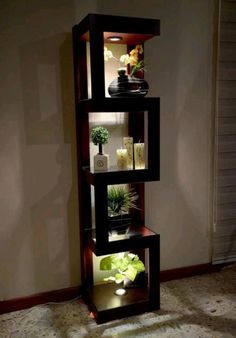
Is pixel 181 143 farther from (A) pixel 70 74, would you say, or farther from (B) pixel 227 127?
(A) pixel 70 74

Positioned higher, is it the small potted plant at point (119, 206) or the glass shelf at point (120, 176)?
the glass shelf at point (120, 176)

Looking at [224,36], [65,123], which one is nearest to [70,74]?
[65,123]

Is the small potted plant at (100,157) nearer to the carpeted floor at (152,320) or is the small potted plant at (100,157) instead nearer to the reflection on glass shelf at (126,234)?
the reflection on glass shelf at (126,234)

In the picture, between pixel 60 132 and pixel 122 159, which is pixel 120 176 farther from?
pixel 60 132

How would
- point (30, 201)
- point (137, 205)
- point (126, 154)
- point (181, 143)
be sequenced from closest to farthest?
point (126, 154) < point (30, 201) < point (137, 205) < point (181, 143)

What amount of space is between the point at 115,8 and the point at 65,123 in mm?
820

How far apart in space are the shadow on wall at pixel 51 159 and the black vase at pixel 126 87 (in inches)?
14.8

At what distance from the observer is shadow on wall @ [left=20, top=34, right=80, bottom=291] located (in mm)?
2098

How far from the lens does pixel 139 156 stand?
204 centimetres

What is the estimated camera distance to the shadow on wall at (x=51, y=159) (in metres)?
2.10

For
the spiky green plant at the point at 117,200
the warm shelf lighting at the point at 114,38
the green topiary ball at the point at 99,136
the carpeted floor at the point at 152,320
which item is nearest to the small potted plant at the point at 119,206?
the spiky green plant at the point at 117,200

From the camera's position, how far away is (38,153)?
215 centimetres

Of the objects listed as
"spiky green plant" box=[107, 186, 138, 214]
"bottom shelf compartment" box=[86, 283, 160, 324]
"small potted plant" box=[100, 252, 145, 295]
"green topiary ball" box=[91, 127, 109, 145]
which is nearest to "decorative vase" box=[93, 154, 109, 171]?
"green topiary ball" box=[91, 127, 109, 145]

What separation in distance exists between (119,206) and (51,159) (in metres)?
0.54
